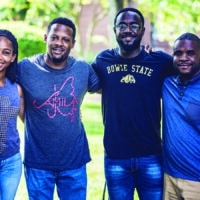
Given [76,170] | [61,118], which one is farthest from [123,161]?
[61,118]

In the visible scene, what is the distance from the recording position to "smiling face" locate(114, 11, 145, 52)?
141 inches

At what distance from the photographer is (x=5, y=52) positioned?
336 cm

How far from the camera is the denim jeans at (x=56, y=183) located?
11.5ft

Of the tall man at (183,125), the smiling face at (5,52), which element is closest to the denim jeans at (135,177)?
the tall man at (183,125)

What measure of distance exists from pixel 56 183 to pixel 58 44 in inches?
45.2

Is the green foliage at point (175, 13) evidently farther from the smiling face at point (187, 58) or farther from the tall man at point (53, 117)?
the tall man at point (53, 117)

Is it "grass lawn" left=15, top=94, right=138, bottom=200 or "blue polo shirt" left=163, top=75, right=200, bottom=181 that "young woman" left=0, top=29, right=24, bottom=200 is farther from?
"grass lawn" left=15, top=94, right=138, bottom=200

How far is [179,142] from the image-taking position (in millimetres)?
3330

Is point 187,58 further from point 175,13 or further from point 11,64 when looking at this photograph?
point 175,13

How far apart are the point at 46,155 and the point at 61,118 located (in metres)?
0.32

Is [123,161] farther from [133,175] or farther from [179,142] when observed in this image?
[179,142]

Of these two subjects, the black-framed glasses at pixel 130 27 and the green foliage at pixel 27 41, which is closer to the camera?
the black-framed glasses at pixel 130 27

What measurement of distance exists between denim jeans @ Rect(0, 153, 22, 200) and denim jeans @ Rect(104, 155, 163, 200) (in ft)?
2.58

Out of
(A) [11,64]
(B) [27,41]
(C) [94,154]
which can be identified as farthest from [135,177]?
(B) [27,41]
